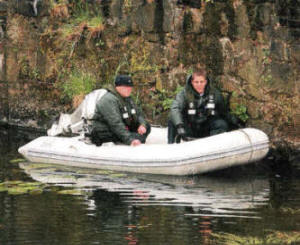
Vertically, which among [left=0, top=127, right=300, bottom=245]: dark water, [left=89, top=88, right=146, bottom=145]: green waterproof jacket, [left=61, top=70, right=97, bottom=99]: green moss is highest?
[left=61, top=70, right=97, bottom=99]: green moss

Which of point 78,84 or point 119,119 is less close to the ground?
point 78,84

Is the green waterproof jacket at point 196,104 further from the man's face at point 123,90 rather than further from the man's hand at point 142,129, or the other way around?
the man's face at point 123,90

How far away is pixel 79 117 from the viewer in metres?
13.7

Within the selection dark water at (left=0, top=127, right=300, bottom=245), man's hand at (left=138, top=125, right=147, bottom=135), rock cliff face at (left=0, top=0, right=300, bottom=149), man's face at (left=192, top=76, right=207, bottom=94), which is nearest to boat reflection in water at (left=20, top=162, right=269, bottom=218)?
dark water at (left=0, top=127, right=300, bottom=245)

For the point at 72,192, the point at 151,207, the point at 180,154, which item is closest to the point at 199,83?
the point at 180,154

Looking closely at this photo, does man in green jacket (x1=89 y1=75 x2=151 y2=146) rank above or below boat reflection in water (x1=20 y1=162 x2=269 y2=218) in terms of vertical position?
above

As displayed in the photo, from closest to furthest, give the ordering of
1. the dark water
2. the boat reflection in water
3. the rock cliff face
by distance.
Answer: the dark water → the boat reflection in water → the rock cliff face

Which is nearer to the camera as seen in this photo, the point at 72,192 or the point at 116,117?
the point at 72,192

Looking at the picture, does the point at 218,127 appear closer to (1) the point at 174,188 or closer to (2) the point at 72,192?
(1) the point at 174,188

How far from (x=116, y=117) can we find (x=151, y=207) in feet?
8.15

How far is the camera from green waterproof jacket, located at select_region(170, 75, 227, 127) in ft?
42.5

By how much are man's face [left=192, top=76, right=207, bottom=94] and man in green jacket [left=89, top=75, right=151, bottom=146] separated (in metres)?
0.80

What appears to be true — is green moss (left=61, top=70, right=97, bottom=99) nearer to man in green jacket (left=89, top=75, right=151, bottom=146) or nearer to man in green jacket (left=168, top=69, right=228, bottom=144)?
man in green jacket (left=89, top=75, right=151, bottom=146)

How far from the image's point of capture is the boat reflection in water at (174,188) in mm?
10578
